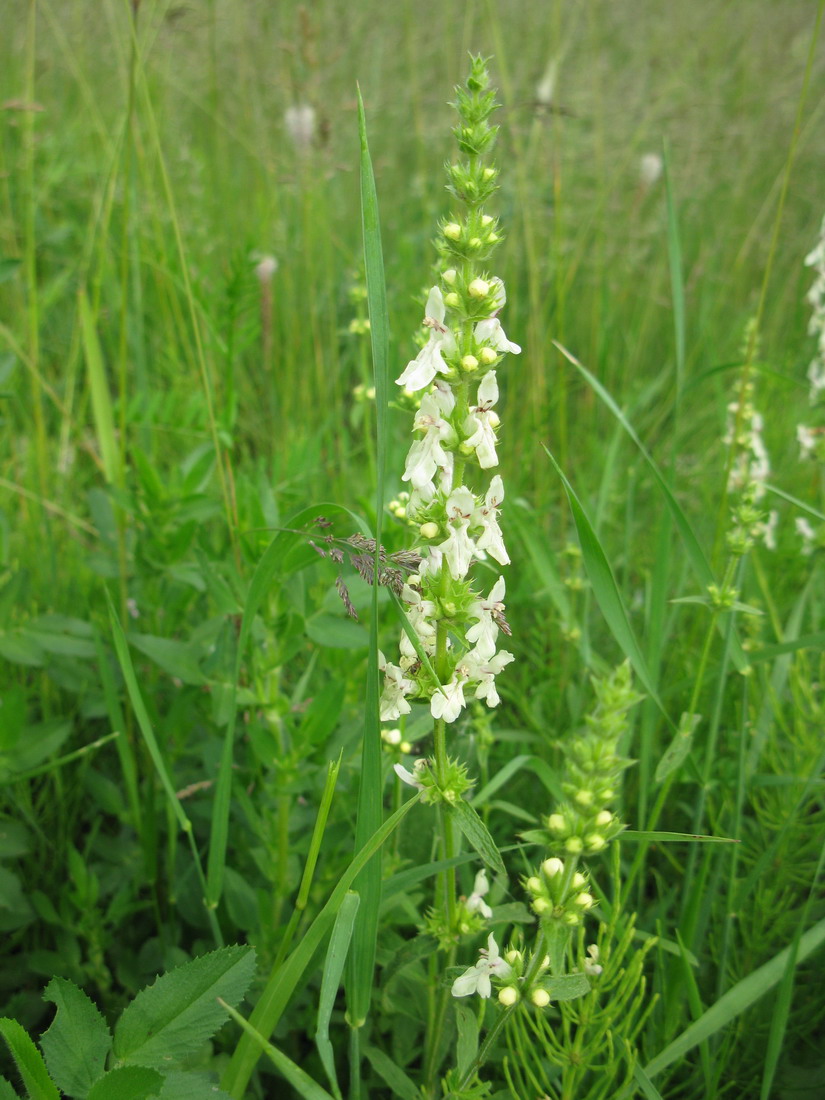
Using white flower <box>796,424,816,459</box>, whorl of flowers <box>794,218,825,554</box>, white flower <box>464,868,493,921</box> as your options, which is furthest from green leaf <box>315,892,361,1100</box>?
white flower <box>796,424,816,459</box>

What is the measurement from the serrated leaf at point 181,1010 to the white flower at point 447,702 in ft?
1.31

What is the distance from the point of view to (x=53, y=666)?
5.69ft

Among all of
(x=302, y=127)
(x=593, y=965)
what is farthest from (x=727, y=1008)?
(x=302, y=127)

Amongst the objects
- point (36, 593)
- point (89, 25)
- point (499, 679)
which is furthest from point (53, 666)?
point (89, 25)

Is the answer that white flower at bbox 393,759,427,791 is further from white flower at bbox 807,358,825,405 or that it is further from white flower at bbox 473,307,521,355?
white flower at bbox 807,358,825,405

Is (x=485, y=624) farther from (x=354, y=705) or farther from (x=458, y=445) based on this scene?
(x=354, y=705)

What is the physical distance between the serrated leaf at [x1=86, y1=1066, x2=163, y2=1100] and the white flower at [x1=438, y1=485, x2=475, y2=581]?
0.64 meters

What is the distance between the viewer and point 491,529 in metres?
1.00

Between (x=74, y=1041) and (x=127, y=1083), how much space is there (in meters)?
0.15

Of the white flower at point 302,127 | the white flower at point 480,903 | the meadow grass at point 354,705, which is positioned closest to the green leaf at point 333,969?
the meadow grass at point 354,705

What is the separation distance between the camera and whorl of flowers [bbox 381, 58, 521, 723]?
958 millimetres

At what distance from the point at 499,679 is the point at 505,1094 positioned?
3.43 feet

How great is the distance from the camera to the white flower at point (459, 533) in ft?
3.19

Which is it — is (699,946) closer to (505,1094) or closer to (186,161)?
(505,1094)
